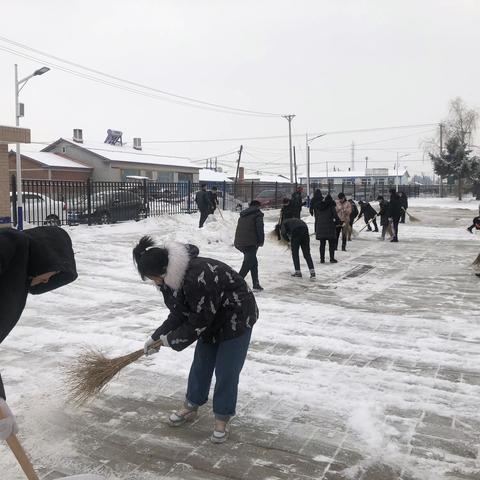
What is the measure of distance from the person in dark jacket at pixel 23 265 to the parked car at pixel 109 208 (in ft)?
49.8

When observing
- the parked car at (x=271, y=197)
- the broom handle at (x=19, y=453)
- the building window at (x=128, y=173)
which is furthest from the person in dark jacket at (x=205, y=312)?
the building window at (x=128, y=173)

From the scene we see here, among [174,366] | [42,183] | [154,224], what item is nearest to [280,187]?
[154,224]

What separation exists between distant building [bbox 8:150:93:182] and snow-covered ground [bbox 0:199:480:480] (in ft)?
116

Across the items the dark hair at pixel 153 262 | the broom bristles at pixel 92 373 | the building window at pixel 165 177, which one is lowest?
Answer: the broom bristles at pixel 92 373

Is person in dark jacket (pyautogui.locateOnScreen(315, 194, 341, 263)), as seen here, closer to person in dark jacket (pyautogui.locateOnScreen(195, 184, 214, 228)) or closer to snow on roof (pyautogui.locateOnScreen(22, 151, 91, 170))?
person in dark jacket (pyautogui.locateOnScreen(195, 184, 214, 228))

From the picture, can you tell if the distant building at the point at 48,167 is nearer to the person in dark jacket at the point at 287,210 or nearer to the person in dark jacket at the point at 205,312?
the person in dark jacket at the point at 287,210

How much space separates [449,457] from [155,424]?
1976mm

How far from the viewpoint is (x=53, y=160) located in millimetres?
43219

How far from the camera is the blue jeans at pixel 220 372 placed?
3.36 meters

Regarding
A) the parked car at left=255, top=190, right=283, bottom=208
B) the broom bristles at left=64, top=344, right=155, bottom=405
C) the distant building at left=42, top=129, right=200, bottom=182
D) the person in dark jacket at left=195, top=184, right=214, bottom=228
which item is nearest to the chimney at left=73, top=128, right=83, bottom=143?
the distant building at left=42, top=129, right=200, bottom=182

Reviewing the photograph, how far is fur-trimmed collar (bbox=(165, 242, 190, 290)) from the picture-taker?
3.07 metres

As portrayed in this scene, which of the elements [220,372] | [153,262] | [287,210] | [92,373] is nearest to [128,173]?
[287,210]

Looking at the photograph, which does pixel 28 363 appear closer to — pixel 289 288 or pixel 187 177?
pixel 289 288

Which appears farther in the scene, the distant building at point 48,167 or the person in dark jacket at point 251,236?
the distant building at point 48,167
